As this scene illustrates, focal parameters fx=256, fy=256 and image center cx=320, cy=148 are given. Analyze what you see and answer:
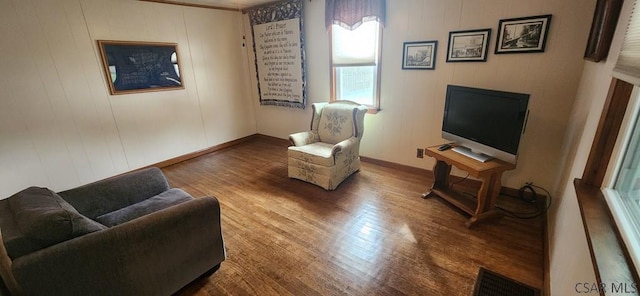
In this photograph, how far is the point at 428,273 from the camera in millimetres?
1764

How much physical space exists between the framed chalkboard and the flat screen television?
364 cm

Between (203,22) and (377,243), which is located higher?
(203,22)

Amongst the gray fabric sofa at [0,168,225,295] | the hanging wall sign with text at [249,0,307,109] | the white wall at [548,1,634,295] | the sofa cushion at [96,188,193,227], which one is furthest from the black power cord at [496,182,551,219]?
the hanging wall sign with text at [249,0,307,109]

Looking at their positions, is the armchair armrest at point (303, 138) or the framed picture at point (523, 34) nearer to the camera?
the framed picture at point (523, 34)

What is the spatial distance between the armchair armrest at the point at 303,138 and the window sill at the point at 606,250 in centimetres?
256

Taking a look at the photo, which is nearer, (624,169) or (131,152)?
(624,169)

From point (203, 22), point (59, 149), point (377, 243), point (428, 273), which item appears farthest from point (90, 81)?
point (428, 273)

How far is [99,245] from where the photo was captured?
1253 mm

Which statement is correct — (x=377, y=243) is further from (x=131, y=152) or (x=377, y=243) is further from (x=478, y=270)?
(x=131, y=152)

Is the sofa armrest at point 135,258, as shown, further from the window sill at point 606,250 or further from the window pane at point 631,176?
the window pane at point 631,176

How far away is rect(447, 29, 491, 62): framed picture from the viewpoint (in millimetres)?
2475

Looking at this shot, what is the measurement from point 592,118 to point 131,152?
181 inches

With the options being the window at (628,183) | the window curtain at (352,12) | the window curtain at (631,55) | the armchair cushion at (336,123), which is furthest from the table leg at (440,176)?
the window curtain at (352,12)

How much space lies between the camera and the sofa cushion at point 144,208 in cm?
180
